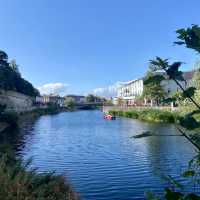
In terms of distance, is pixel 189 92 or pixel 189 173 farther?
pixel 189 173

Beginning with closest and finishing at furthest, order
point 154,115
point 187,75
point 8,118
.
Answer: point 187,75 → point 8,118 → point 154,115

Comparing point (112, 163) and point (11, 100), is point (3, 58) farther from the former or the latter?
point (112, 163)

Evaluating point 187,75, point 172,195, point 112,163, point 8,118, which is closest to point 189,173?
point 172,195

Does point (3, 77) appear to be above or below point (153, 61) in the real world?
above

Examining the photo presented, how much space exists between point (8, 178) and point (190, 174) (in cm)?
823

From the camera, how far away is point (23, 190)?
10.5m

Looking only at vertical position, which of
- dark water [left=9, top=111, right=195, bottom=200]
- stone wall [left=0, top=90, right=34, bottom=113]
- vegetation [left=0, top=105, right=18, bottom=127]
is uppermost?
stone wall [left=0, top=90, right=34, bottom=113]

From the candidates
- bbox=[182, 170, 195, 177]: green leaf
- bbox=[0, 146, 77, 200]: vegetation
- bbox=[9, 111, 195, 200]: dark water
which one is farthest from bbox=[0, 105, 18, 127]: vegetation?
bbox=[182, 170, 195, 177]: green leaf

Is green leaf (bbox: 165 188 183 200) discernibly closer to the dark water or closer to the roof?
the roof

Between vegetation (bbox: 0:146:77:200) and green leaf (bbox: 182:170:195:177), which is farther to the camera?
vegetation (bbox: 0:146:77:200)

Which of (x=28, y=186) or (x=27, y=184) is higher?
(x=27, y=184)

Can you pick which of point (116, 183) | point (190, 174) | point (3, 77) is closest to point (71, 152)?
point (116, 183)

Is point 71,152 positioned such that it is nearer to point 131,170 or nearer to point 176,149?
point 176,149

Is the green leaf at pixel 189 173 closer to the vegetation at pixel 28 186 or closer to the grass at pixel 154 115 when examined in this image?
the vegetation at pixel 28 186
